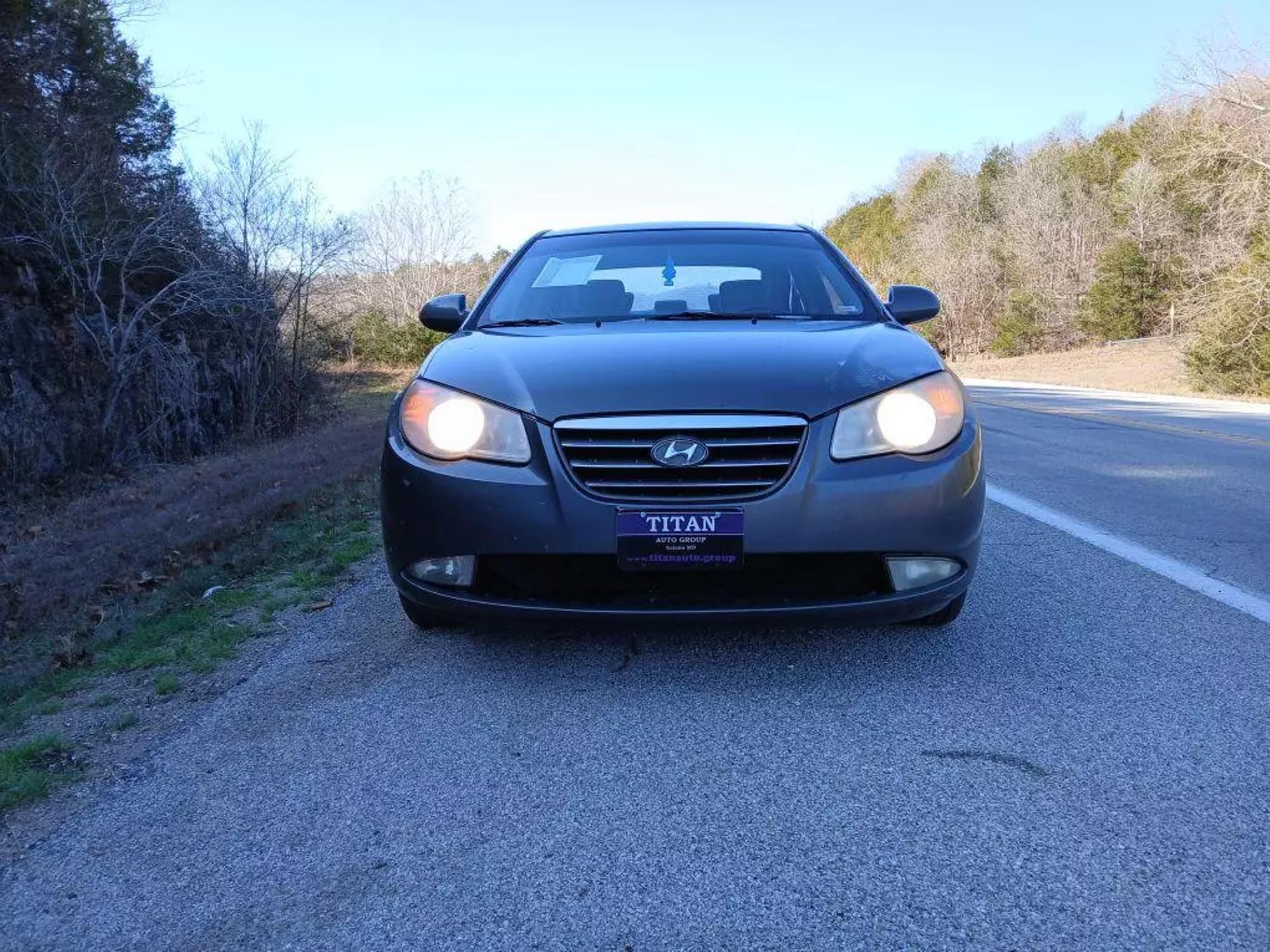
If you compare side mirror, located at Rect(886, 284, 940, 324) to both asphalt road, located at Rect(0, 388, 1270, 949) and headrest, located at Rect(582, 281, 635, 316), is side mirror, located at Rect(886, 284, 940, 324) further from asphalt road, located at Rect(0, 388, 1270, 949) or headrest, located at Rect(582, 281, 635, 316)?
asphalt road, located at Rect(0, 388, 1270, 949)

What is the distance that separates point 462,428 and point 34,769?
1.55 metres

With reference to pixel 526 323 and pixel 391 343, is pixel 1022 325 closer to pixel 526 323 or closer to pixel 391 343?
pixel 391 343

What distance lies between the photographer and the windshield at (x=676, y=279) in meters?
4.27

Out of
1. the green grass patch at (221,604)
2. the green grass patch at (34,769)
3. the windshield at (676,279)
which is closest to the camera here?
the green grass patch at (34,769)

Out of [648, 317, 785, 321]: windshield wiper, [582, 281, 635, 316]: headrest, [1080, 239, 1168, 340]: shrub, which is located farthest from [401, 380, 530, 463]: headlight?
[1080, 239, 1168, 340]: shrub

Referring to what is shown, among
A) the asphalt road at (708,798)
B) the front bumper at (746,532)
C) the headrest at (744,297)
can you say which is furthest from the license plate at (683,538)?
the headrest at (744,297)

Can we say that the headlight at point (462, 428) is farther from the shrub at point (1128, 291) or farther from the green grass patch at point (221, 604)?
the shrub at point (1128, 291)

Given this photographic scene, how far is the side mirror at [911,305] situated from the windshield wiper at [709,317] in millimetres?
629

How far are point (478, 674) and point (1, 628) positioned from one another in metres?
4.04

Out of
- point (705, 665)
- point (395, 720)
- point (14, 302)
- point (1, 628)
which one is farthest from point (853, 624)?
point (14, 302)

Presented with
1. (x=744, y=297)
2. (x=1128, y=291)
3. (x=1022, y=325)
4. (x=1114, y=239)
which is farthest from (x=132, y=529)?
(x=1114, y=239)

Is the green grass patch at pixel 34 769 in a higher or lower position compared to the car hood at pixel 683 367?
lower

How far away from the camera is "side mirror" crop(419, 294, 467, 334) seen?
4496 millimetres

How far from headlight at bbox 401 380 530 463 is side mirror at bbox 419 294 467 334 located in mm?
1275
